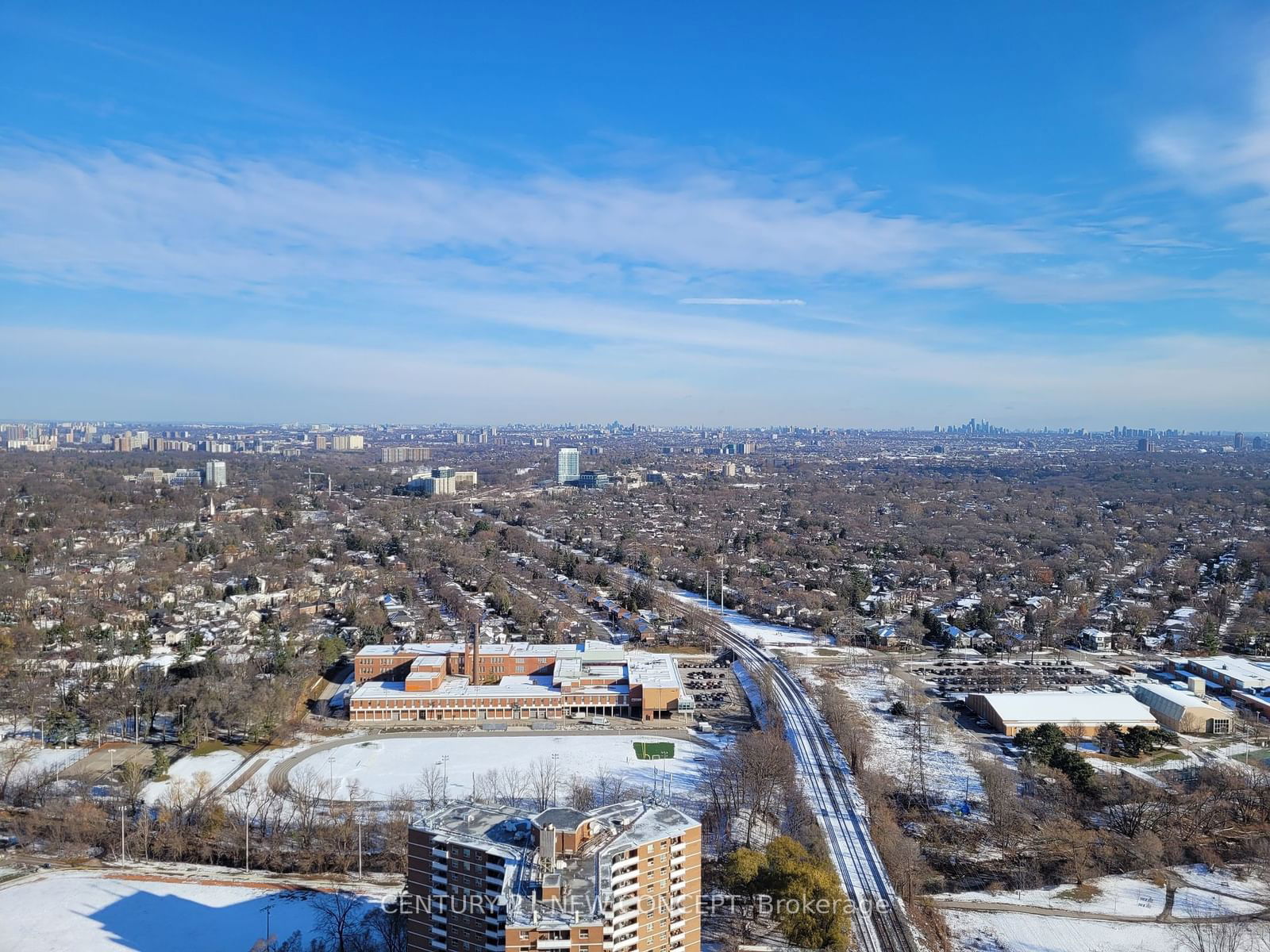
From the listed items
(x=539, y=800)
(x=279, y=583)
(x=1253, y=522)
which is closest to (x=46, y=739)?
(x=539, y=800)

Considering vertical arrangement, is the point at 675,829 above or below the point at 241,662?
above

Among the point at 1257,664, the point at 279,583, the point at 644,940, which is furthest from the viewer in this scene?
the point at 279,583

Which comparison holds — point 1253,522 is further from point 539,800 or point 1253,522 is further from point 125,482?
point 125,482

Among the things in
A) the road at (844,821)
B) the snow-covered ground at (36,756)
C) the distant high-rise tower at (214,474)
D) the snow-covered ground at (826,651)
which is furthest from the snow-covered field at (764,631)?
the distant high-rise tower at (214,474)

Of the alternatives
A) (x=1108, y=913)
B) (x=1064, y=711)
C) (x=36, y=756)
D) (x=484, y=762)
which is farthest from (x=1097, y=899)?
(x=36, y=756)

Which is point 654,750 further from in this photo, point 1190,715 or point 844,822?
point 1190,715

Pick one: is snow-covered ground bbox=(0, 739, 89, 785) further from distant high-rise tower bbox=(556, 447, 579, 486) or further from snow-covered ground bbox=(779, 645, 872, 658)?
distant high-rise tower bbox=(556, 447, 579, 486)

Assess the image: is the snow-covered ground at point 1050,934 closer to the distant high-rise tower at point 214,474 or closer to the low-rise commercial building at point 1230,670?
the low-rise commercial building at point 1230,670
